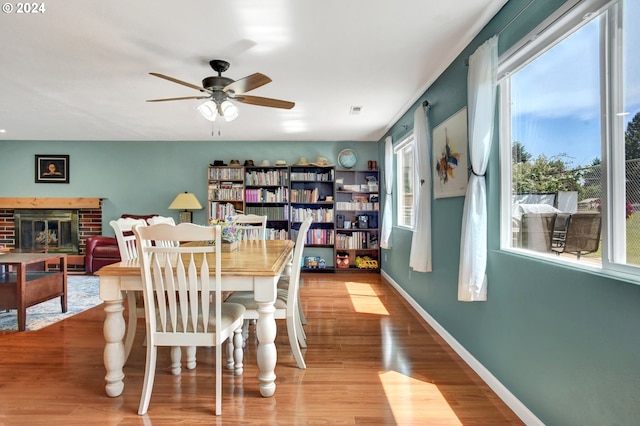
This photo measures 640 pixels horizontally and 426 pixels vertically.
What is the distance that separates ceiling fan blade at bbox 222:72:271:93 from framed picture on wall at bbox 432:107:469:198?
1.45 metres

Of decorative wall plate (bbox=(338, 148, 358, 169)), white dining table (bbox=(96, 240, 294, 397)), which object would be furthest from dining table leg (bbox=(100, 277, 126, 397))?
decorative wall plate (bbox=(338, 148, 358, 169))

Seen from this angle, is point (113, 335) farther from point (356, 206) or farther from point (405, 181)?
point (356, 206)

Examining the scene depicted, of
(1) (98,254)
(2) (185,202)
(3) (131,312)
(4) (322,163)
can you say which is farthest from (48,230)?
(3) (131,312)

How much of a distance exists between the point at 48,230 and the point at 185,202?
8.73 feet

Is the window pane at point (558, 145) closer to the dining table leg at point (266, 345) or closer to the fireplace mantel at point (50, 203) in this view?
the dining table leg at point (266, 345)

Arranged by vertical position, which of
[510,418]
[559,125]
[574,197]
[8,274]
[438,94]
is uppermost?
[438,94]

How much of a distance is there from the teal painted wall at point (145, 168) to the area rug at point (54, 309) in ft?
6.11

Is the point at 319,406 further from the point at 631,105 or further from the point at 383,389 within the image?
the point at 631,105

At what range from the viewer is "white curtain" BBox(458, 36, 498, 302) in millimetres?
2184

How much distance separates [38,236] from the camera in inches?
251

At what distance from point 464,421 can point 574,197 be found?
48.2 inches

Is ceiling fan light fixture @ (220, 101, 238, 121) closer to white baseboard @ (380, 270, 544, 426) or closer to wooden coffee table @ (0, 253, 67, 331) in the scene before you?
wooden coffee table @ (0, 253, 67, 331)

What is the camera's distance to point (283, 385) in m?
2.21

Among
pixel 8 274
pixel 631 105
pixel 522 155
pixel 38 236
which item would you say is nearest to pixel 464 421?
pixel 522 155
